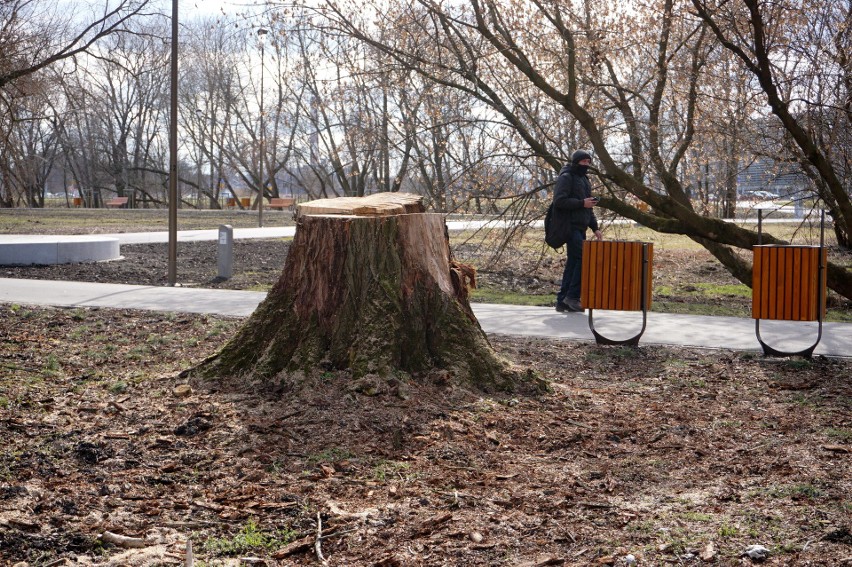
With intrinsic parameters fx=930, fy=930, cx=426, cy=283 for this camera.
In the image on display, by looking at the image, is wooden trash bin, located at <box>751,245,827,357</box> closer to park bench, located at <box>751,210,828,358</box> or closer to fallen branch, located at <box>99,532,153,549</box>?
park bench, located at <box>751,210,828,358</box>

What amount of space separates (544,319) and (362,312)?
3987 millimetres

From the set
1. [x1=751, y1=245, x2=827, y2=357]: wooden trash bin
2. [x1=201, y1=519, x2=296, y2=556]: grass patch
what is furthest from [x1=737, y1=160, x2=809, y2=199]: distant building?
[x1=201, y1=519, x2=296, y2=556]: grass patch

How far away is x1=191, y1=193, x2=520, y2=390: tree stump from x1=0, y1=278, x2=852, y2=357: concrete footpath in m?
2.58

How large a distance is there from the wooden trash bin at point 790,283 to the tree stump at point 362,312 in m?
2.62

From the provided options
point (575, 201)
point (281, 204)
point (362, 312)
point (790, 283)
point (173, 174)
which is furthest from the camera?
point (281, 204)

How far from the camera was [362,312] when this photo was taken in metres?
5.93

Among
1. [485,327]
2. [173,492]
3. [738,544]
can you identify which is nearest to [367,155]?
[485,327]

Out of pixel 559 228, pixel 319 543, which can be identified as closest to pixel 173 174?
pixel 559 228

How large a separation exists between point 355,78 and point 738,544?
35.2 feet

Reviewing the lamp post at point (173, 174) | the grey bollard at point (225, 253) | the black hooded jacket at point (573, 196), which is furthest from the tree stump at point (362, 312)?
the grey bollard at point (225, 253)

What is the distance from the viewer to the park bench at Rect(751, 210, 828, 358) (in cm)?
741

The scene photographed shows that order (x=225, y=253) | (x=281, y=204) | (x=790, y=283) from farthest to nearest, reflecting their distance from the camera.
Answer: (x=281, y=204) → (x=225, y=253) → (x=790, y=283)

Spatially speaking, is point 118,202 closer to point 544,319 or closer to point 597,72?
point 597,72

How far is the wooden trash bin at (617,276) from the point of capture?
7.98m
